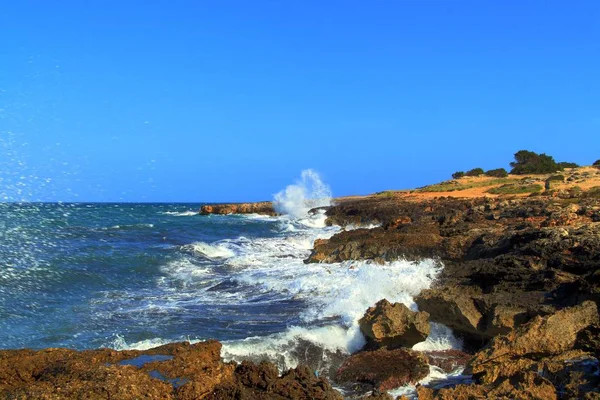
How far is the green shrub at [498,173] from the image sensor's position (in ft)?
156

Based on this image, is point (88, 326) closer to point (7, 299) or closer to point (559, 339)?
point (7, 299)

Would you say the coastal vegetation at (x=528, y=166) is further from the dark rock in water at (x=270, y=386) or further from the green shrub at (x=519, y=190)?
the dark rock in water at (x=270, y=386)

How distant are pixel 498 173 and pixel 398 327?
43994mm

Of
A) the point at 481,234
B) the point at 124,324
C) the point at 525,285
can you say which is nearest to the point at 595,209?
the point at 481,234

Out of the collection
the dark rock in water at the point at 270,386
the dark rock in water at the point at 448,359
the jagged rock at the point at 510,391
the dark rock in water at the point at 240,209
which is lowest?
the dark rock in water at the point at 448,359

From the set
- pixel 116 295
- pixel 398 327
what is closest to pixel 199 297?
pixel 116 295

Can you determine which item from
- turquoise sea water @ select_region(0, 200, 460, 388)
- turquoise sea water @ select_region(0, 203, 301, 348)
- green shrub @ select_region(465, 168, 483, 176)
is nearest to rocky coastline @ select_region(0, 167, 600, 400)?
turquoise sea water @ select_region(0, 200, 460, 388)

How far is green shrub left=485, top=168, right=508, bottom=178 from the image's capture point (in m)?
47.7

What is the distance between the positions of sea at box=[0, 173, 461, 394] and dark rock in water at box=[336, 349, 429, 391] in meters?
0.24

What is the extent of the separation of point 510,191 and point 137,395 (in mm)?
30719

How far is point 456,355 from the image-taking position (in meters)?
8.21

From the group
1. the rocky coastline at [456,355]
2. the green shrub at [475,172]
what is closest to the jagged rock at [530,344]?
the rocky coastline at [456,355]

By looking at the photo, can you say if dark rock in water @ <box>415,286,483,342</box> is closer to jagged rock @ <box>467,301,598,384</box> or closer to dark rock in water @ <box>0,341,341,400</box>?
jagged rock @ <box>467,301,598,384</box>

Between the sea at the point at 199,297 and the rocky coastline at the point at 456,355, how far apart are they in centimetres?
52
